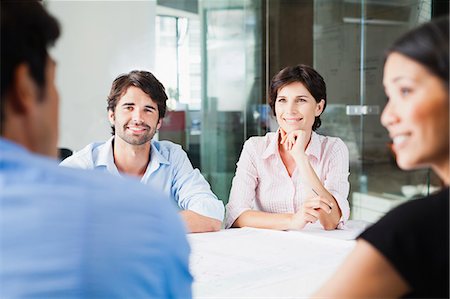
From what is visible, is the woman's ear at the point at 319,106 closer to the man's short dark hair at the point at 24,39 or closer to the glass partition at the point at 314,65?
the glass partition at the point at 314,65

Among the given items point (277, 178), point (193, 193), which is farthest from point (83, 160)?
point (277, 178)

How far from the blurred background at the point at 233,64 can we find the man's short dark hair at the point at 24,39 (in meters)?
3.23

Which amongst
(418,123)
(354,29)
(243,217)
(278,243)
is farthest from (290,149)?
(354,29)

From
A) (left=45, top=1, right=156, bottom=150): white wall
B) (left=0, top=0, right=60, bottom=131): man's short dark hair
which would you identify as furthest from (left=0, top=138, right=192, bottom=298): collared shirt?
(left=45, top=1, right=156, bottom=150): white wall

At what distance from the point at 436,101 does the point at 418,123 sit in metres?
0.05

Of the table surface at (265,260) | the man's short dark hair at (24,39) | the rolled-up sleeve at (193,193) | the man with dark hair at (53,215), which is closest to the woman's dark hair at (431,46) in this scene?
the man with dark hair at (53,215)

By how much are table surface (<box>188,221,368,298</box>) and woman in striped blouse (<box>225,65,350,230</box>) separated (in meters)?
0.14

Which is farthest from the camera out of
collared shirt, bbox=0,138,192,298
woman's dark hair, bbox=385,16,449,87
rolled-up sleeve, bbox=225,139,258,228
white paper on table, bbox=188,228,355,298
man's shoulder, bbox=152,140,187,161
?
man's shoulder, bbox=152,140,187,161

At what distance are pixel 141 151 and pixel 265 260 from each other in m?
1.02

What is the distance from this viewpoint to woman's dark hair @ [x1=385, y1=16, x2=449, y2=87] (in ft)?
2.92

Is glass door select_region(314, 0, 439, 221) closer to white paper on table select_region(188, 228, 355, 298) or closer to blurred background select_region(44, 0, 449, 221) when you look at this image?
blurred background select_region(44, 0, 449, 221)

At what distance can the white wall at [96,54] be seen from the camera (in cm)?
453

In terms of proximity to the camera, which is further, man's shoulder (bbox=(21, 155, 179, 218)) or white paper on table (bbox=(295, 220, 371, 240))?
white paper on table (bbox=(295, 220, 371, 240))

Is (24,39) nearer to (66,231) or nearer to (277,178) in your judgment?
(66,231)
